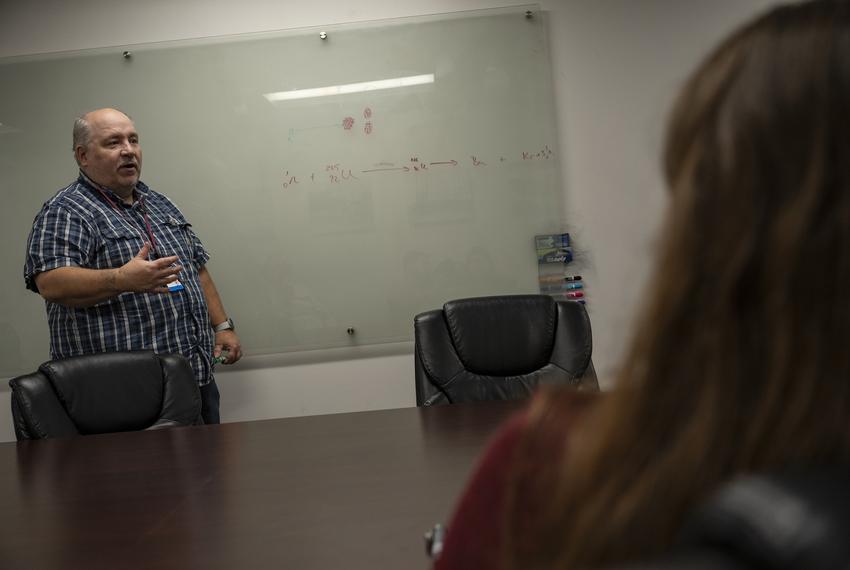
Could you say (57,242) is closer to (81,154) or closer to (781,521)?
(81,154)

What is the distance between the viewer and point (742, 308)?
482 mm

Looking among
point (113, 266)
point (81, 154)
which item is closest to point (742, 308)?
point (113, 266)

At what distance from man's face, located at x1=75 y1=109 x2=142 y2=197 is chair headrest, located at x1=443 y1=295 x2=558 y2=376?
167 cm

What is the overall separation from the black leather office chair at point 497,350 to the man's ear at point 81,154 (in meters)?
1.82

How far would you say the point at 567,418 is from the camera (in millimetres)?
643

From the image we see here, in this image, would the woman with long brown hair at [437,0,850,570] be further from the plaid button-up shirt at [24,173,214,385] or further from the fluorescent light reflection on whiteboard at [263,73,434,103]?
the fluorescent light reflection on whiteboard at [263,73,434,103]

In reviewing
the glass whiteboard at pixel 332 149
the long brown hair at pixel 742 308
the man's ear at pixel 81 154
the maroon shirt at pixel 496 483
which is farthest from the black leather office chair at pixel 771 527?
the glass whiteboard at pixel 332 149

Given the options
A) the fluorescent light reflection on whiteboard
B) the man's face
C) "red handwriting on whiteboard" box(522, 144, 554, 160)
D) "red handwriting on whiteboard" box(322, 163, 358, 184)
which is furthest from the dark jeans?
"red handwriting on whiteboard" box(522, 144, 554, 160)

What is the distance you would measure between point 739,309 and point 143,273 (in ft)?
10.4

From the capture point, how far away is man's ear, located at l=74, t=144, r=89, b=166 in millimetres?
3695

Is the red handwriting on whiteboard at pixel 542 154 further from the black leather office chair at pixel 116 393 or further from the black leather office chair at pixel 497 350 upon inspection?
the black leather office chair at pixel 116 393

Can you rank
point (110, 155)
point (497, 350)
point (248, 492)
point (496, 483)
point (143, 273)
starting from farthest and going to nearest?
point (110, 155), point (143, 273), point (497, 350), point (248, 492), point (496, 483)

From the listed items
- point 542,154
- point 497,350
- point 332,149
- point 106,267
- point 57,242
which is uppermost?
point 332,149

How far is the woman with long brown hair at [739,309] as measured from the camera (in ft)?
1.50
